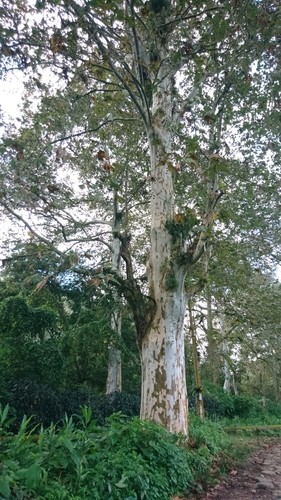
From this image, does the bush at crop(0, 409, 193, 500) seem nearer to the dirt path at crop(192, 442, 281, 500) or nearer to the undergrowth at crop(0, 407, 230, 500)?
the undergrowth at crop(0, 407, 230, 500)

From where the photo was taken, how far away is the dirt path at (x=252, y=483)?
4.19 m

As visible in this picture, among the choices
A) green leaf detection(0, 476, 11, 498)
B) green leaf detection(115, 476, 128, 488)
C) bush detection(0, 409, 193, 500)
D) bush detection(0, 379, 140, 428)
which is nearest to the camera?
green leaf detection(0, 476, 11, 498)

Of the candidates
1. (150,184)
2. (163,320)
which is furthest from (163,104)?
(163,320)

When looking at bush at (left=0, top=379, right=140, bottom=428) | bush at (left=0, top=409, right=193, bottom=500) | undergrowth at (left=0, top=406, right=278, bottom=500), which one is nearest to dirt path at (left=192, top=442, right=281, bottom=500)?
undergrowth at (left=0, top=406, right=278, bottom=500)

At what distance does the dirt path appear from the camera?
419cm

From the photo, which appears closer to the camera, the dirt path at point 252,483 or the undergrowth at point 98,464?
the undergrowth at point 98,464

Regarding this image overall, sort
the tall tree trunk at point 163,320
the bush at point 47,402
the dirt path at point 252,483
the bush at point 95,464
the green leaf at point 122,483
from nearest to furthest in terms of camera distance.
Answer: the bush at point 95,464 < the green leaf at point 122,483 < the dirt path at point 252,483 < the tall tree trunk at point 163,320 < the bush at point 47,402

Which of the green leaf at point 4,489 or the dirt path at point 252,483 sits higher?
the green leaf at point 4,489

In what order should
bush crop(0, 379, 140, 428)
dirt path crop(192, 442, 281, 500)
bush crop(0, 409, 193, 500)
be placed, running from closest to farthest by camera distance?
bush crop(0, 409, 193, 500), dirt path crop(192, 442, 281, 500), bush crop(0, 379, 140, 428)

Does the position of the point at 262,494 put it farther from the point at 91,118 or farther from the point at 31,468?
the point at 91,118

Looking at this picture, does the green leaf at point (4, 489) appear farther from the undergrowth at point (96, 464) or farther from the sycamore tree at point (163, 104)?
the sycamore tree at point (163, 104)

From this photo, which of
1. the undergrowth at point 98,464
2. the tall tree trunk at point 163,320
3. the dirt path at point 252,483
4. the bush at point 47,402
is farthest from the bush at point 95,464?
the bush at point 47,402

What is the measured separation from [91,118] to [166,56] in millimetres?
2519

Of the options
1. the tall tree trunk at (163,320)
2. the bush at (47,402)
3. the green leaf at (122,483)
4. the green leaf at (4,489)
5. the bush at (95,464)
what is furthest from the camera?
the bush at (47,402)
